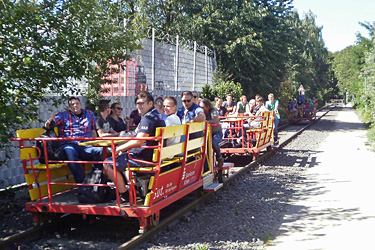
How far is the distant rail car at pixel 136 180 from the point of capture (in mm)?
5754

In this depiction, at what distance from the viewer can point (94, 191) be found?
6059 mm

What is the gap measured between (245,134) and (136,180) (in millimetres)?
6889

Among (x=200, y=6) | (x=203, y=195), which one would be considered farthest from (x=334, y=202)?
(x=200, y=6)

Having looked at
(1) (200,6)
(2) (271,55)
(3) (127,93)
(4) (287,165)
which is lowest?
(4) (287,165)

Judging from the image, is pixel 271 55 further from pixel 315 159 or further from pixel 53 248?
pixel 53 248

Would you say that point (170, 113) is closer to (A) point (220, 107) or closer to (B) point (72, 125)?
(B) point (72, 125)

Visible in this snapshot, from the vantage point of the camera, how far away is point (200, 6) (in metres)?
26.9

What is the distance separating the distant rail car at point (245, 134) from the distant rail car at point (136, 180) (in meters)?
4.70

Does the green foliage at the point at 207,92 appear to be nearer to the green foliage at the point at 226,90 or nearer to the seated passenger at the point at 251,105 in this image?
the green foliage at the point at 226,90

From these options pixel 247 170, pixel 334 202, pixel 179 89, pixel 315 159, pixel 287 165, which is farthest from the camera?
pixel 179 89

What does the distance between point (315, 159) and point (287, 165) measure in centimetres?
154

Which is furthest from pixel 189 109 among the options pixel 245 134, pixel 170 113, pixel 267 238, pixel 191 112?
pixel 245 134

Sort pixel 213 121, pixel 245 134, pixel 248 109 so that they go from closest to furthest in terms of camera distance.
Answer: pixel 213 121 < pixel 245 134 < pixel 248 109

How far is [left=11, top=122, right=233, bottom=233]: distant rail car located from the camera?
5754 millimetres
